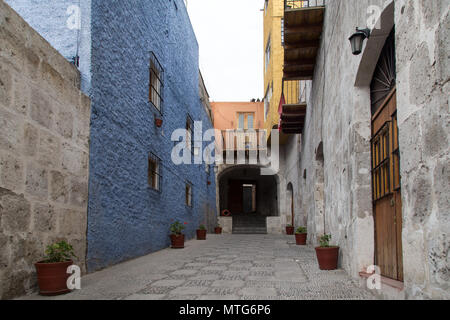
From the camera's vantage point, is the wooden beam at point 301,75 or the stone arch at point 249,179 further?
the stone arch at point 249,179

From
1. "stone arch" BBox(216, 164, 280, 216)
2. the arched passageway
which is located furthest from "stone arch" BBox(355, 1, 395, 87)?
"stone arch" BBox(216, 164, 280, 216)

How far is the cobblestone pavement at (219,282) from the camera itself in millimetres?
3643

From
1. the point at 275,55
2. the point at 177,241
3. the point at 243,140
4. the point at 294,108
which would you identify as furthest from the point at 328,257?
the point at 243,140

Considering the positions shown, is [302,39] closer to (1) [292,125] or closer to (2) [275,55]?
(1) [292,125]

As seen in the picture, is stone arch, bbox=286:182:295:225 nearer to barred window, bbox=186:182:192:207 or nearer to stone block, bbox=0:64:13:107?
barred window, bbox=186:182:192:207

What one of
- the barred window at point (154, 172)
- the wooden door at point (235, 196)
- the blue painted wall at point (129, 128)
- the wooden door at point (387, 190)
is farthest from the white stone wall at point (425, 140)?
the wooden door at point (235, 196)

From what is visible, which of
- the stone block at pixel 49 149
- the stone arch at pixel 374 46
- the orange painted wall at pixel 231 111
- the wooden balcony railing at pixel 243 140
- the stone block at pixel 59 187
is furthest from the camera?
the orange painted wall at pixel 231 111

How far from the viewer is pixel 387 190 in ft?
11.9

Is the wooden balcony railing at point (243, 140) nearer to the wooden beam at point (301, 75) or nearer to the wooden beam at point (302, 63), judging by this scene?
the wooden beam at point (301, 75)

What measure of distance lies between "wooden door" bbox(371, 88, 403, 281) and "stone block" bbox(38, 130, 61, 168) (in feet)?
11.1

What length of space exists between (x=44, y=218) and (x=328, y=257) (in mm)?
3428

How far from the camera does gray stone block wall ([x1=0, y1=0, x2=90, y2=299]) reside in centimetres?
346

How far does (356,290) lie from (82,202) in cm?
329
